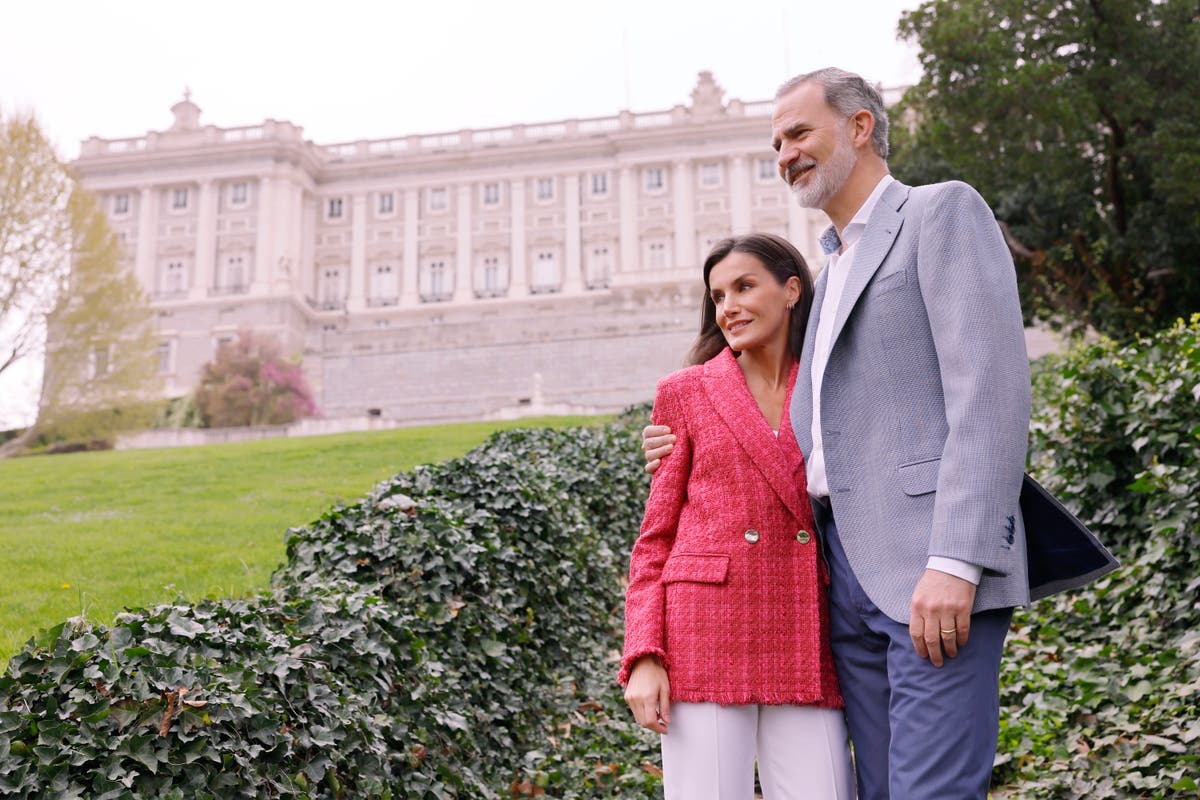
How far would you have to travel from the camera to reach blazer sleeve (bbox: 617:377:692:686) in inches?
83.4

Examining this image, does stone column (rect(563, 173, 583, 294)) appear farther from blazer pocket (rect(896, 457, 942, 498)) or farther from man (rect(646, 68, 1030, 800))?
blazer pocket (rect(896, 457, 942, 498))

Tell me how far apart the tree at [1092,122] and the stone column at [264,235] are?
143 ft

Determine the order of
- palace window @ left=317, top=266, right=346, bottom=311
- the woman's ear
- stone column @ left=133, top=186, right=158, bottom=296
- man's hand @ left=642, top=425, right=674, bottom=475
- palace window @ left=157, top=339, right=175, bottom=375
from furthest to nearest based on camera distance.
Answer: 1. palace window @ left=317, top=266, right=346, bottom=311
2. stone column @ left=133, top=186, right=158, bottom=296
3. palace window @ left=157, top=339, right=175, bottom=375
4. the woman's ear
5. man's hand @ left=642, top=425, right=674, bottom=475

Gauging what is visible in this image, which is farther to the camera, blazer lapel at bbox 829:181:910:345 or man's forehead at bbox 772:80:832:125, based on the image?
man's forehead at bbox 772:80:832:125

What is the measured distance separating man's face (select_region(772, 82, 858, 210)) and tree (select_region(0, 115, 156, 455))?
20561 mm

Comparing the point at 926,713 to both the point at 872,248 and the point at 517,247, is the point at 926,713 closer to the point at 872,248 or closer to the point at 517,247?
the point at 872,248

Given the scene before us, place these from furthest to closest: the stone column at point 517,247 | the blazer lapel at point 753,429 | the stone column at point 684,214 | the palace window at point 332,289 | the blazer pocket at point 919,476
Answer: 1. the palace window at point 332,289
2. the stone column at point 517,247
3. the stone column at point 684,214
4. the blazer lapel at point 753,429
5. the blazer pocket at point 919,476

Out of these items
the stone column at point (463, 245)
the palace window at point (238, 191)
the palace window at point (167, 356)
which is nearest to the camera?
the palace window at point (167, 356)

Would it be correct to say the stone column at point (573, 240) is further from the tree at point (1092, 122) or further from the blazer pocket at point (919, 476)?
the blazer pocket at point (919, 476)

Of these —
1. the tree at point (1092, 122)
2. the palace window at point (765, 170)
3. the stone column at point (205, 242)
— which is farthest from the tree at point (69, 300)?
the palace window at point (765, 170)

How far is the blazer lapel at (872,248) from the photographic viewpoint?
7.05 feet

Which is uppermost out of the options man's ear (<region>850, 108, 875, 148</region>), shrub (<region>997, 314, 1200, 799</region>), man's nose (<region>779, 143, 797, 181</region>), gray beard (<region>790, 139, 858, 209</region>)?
man's ear (<region>850, 108, 875, 148</region>)

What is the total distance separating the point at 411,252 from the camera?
2277 inches

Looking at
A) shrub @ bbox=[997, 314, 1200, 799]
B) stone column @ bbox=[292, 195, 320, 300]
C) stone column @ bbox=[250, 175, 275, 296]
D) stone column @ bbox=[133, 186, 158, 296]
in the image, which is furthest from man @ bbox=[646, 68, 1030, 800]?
stone column @ bbox=[133, 186, 158, 296]
